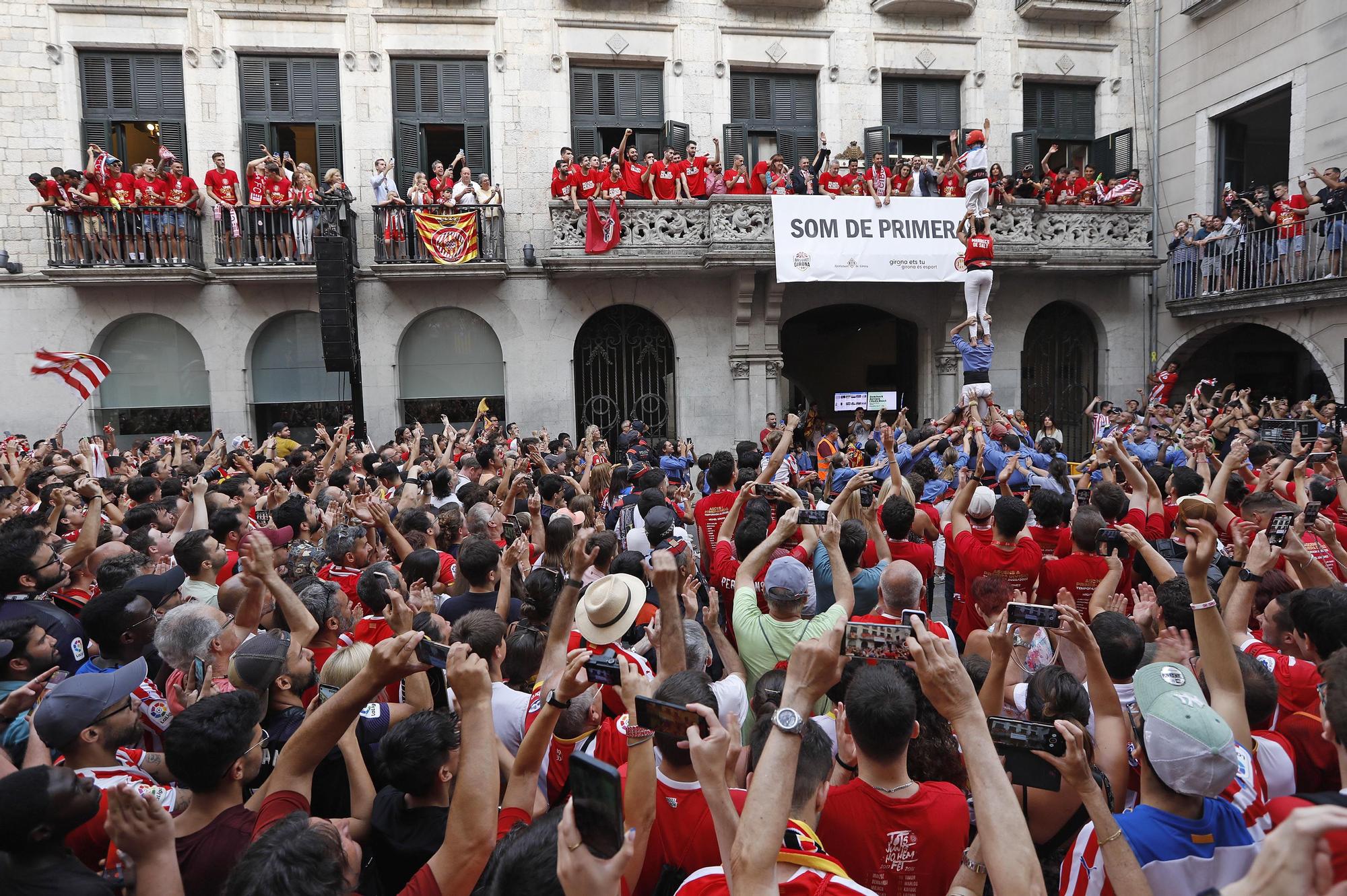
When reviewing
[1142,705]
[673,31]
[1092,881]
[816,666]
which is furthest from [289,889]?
[673,31]

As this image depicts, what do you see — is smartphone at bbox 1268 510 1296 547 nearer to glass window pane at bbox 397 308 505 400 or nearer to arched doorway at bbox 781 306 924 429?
arched doorway at bbox 781 306 924 429

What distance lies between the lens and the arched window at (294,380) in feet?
53.2

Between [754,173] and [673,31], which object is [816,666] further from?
[673,31]

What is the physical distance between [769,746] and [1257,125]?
Result: 22.2 meters

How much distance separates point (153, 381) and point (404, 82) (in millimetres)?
7770

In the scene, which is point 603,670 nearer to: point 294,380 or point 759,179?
point 759,179

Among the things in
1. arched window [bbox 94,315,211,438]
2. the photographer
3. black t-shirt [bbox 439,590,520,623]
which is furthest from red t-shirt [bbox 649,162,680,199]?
black t-shirt [bbox 439,590,520,623]

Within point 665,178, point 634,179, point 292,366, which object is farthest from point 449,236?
point 665,178

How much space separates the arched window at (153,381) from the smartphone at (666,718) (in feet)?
55.0

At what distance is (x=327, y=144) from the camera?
16094mm

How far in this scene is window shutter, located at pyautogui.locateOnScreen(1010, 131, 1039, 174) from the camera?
17531 millimetres

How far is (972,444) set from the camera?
962 cm

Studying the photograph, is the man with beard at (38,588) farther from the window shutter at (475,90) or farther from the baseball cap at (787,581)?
the window shutter at (475,90)

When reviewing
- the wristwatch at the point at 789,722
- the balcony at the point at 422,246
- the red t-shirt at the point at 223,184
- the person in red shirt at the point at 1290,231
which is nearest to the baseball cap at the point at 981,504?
the wristwatch at the point at 789,722
